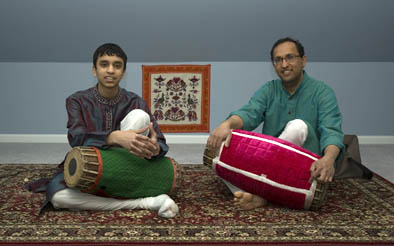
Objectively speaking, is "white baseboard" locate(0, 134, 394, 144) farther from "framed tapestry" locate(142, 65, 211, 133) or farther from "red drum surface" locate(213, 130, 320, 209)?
"red drum surface" locate(213, 130, 320, 209)

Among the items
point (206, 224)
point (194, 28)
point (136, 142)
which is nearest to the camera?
point (206, 224)

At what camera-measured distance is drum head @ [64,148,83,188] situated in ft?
6.16

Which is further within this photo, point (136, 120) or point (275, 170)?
point (136, 120)

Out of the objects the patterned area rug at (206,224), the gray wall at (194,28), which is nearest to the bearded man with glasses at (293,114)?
the patterned area rug at (206,224)

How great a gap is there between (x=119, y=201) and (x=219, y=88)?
2.72 metres

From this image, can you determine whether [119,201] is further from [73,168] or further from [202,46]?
[202,46]

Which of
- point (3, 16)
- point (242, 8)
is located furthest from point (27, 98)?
point (242, 8)

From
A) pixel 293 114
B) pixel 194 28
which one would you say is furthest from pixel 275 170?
pixel 194 28

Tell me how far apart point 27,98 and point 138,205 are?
10.0ft

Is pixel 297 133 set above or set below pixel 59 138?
above

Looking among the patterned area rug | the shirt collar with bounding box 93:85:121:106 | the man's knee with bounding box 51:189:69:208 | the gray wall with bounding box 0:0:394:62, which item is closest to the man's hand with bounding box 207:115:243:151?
the patterned area rug

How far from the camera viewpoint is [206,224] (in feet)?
6.03

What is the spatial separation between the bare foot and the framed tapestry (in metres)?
2.52

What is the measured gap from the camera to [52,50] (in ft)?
14.4
